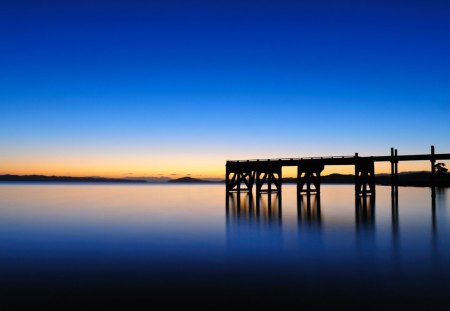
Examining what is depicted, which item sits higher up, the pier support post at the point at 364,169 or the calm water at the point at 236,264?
the pier support post at the point at 364,169

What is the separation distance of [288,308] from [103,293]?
3.95 m

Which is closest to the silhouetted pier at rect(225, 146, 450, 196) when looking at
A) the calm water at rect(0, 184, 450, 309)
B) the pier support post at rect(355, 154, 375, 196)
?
the pier support post at rect(355, 154, 375, 196)

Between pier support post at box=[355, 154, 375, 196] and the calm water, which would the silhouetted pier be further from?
the calm water

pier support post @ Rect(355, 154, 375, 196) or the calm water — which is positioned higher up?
pier support post @ Rect(355, 154, 375, 196)

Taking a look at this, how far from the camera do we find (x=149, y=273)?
10.7 meters

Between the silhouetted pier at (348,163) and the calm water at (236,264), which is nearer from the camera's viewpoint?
the calm water at (236,264)

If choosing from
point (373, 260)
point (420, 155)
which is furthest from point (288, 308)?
point (420, 155)

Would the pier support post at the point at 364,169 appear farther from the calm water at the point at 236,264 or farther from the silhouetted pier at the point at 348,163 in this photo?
the calm water at the point at 236,264

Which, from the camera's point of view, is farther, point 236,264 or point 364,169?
point 364,169

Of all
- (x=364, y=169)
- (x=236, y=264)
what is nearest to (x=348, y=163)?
(x=364, y=169)

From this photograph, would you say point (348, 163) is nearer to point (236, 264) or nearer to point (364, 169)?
point (364, 169)

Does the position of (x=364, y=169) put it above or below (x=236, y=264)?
above

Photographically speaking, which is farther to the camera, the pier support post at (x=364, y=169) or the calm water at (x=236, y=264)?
the pier support post at (x=364, y=169)

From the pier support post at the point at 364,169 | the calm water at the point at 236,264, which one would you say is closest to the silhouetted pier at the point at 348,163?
the pier support post at the point at 364,169
